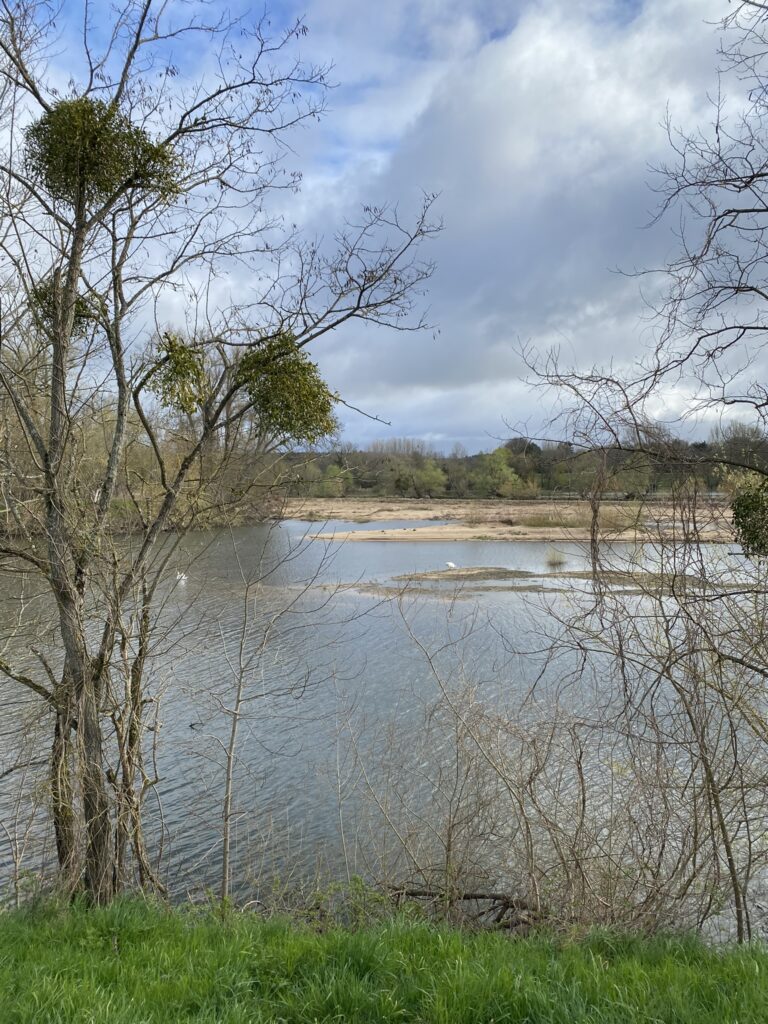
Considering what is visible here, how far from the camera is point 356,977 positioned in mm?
2850

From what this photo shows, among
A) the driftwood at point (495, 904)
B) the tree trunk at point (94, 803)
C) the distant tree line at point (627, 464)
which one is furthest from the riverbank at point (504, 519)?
the driftwood at point (495, 904)

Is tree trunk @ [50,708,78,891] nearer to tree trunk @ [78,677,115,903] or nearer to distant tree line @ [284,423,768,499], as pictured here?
Answer: tree trunk @ [78,677,115,903]

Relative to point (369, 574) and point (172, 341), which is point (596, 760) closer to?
point (172, 341)

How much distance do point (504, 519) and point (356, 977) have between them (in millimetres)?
44826

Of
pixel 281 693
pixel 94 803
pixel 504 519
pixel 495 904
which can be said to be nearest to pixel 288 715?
pixel 281 693

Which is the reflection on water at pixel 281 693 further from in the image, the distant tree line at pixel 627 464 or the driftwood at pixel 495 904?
the driftwood at pixel 495 904

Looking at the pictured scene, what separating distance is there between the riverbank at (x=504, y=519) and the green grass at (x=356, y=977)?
2639 mm

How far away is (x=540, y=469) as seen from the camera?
17.6ft

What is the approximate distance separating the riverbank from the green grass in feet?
8.66

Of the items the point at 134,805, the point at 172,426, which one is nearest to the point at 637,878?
the point at 134,805

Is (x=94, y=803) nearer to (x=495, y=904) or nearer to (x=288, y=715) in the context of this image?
(x=495, y=904)

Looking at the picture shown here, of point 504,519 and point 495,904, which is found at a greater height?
point 504,519

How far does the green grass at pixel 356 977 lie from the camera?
2.47 meters

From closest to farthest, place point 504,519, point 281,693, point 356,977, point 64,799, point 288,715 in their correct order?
point 356,977 < point 64,799 < point 281,693 < point 288,715 < point 504,519
